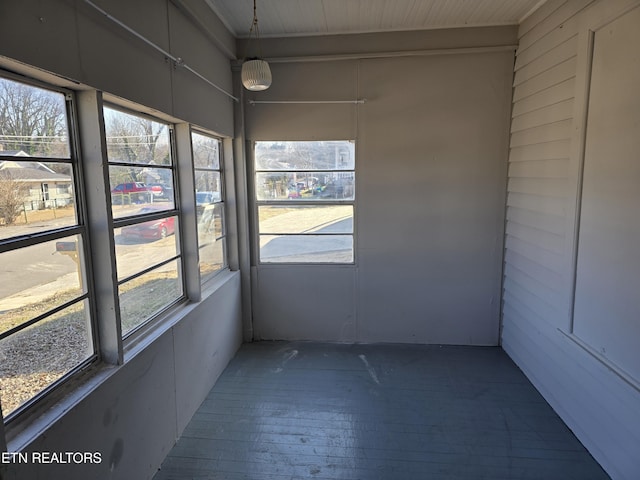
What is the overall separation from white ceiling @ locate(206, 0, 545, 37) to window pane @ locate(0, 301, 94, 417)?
257 cm

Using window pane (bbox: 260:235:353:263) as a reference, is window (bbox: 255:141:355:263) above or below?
above

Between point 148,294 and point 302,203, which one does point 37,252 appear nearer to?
point 148,294

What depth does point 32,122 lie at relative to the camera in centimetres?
161

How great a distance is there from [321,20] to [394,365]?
10.4 feet

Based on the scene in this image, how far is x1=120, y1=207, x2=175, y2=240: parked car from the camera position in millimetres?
2293

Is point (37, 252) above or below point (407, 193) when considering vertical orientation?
below

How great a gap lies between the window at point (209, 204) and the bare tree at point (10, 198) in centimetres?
158

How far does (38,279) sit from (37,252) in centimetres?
11

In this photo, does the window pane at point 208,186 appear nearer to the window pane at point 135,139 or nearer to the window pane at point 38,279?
the window pane at point 135,139

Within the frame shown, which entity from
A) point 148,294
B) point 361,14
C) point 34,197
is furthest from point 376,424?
point 361,14

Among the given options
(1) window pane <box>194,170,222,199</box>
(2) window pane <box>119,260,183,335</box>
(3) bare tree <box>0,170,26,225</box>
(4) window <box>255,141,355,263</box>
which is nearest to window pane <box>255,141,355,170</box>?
(4) window <box>255,141,355,263</box>

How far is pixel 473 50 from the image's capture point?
3.63 metres

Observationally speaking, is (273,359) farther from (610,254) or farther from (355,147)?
(610,254)

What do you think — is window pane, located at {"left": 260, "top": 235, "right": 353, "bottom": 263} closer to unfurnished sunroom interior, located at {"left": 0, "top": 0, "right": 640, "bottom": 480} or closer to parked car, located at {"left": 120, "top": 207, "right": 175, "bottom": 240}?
unfurnished sunroom interior, located at {"left": 0, "top": 0, "right": 640, "bottom": 480}
